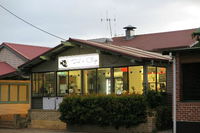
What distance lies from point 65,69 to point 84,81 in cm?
149

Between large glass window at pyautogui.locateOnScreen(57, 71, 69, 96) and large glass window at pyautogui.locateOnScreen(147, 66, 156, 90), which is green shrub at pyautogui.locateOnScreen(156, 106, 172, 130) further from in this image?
large glass window at pyautogui.locateOnScreen(57, 71, 69, 96)

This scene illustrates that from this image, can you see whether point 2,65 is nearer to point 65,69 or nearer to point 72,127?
point 65,69

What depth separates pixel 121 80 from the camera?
2183 cm

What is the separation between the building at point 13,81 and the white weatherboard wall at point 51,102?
9.43 ft

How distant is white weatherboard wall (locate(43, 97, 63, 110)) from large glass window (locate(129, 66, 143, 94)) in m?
4.89

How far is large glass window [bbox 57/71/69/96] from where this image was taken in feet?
80.0

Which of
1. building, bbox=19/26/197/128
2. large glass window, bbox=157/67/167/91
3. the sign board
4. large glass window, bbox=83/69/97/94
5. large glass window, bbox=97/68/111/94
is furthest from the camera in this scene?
large glass window, bbox=83/69/97/94

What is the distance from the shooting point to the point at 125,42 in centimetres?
2950

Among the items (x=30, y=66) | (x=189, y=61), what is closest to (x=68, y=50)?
(x=30, y=66)

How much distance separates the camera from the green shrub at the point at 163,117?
1986cm

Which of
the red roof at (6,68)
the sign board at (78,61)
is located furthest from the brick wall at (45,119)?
the red roof at (6,68)

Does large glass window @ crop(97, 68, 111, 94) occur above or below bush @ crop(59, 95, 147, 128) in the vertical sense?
above

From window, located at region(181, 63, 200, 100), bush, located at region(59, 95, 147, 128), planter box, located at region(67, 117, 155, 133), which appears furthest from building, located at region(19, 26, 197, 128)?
window, located at region(181, 63, 200, 100)

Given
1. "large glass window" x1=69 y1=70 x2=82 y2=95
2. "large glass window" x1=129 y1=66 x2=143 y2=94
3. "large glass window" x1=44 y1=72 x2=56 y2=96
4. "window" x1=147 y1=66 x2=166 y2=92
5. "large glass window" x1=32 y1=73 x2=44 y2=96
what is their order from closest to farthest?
1. "large glass window" x1=129 y1=66 x2=143 y2=94
2. "window" x1=147 y1=66 x2=166 y2=92
3. "large glass window" x1=69 y1=70 x2=82 y2=95
4. "large glass window" x1=44 y1=72 x2=56 y2=96
5. "large glass window" x1=32 y1=73 x2=44 y2=96
